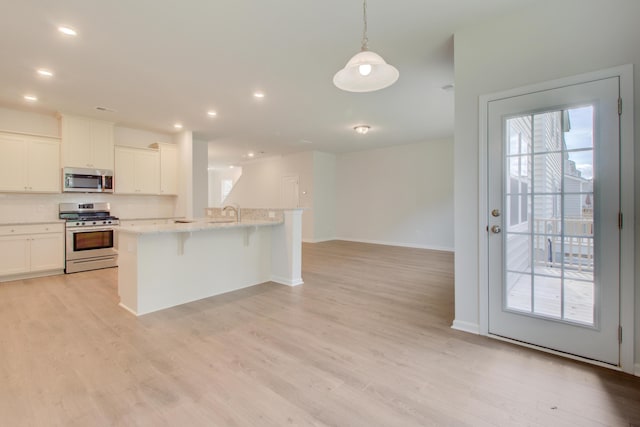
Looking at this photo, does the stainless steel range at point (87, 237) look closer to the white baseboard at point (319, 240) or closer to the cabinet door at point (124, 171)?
the cabinet door at point (124, 171)

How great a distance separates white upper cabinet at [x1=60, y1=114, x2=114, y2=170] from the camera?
5102 mm

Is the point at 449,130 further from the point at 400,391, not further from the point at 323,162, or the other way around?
the point at 400,391

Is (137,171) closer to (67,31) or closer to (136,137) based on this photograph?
(136,137)

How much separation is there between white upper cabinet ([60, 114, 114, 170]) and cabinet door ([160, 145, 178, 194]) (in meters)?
0.96

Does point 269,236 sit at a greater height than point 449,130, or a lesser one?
lesser

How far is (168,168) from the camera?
644 centimetres

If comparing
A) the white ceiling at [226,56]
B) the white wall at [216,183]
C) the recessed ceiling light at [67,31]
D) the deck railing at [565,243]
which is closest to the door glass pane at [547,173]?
the deck railing at [565,243]

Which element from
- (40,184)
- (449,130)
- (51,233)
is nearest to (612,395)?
(449,130)

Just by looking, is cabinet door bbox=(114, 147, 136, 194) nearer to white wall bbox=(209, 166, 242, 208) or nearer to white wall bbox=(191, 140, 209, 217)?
white wall bbox=(191, 140, 209, 217)

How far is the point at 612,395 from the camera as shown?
1.82 meters

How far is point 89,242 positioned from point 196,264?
2930 millimetres

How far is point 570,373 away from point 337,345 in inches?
65.8

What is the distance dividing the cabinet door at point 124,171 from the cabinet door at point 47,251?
50.8 inches

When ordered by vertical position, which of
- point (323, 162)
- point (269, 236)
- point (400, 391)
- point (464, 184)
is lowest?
point (400, 391)
